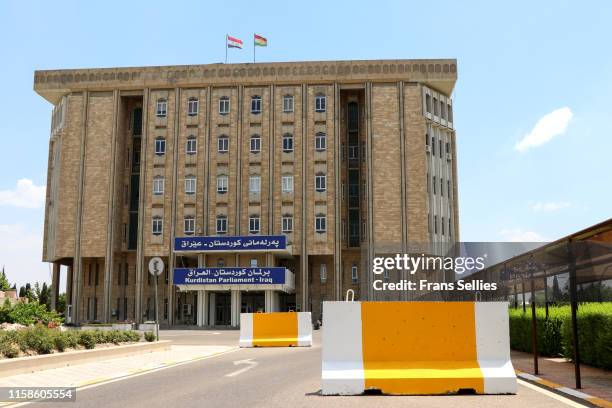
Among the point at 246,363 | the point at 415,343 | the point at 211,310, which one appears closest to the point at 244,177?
the point at 211,310

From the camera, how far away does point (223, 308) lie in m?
64.4

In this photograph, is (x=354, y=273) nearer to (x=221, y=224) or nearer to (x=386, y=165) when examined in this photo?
(x=386, y=165)

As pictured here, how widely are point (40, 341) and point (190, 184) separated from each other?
163 ft

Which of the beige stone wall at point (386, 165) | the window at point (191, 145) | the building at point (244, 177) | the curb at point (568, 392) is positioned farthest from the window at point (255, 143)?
the curb at point (568, 392)

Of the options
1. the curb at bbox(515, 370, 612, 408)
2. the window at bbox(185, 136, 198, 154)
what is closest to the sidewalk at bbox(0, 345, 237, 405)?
the curb at bbox(515, 370, 612, 408)

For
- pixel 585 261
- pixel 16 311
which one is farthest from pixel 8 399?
pixel 16 311

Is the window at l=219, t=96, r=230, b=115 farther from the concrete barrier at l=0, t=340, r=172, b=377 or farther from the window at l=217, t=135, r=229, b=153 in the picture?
the concrete barrier at l=0, t=340, r=172, b=377

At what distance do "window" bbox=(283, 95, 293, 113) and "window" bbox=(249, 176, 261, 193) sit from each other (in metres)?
7.24

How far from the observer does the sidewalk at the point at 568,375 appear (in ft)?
31.9

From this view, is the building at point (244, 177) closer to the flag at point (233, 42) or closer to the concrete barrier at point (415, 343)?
the flag at point (233, 42)

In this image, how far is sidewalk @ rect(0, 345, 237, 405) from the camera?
453 inches

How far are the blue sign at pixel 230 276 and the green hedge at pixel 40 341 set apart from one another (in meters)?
39.3

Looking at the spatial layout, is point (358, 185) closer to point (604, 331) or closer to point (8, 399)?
point (604, 331)

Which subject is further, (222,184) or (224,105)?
(224,105)
